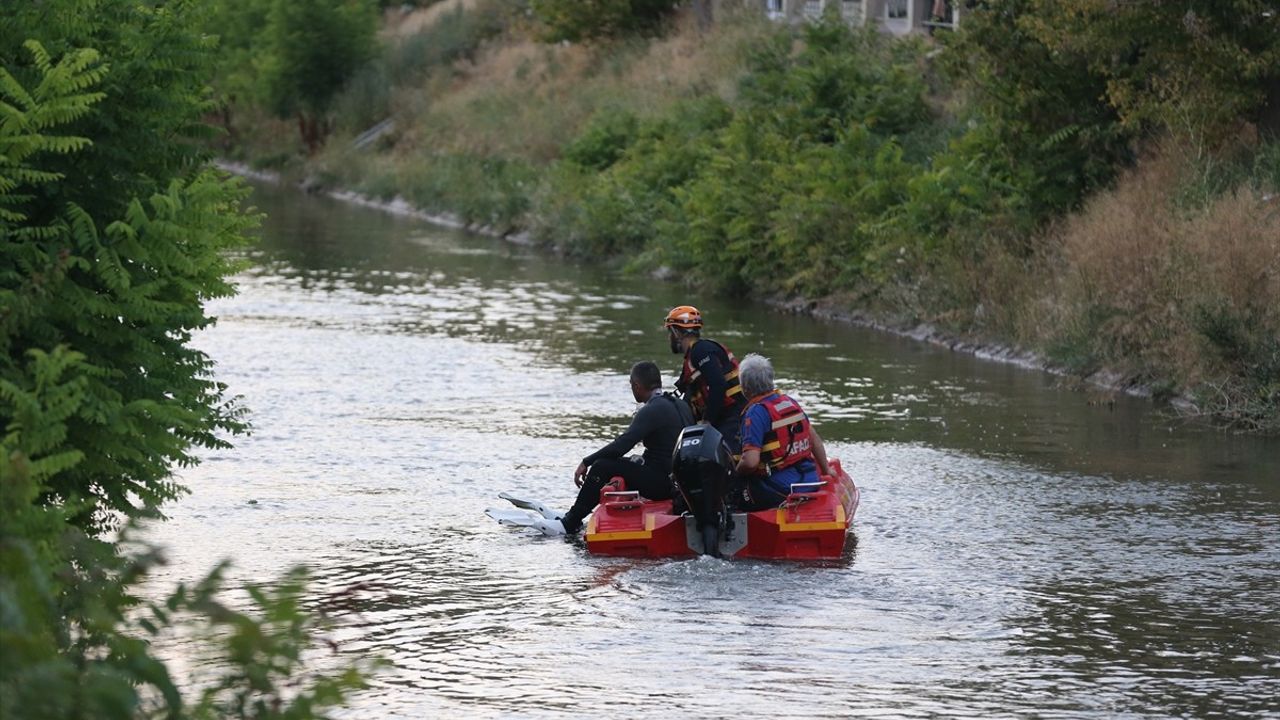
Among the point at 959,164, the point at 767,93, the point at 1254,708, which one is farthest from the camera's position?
the point at 767,93

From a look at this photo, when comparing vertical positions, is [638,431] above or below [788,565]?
above

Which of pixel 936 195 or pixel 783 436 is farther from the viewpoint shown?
pixel 936 195

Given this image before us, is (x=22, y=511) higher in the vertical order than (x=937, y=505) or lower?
higher

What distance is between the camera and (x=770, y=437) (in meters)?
13.3

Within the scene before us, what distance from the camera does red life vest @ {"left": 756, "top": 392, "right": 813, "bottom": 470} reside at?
13.3 metres

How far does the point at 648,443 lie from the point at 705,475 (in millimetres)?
1184

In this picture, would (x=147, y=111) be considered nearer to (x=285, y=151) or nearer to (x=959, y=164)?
(x=959, y=164)

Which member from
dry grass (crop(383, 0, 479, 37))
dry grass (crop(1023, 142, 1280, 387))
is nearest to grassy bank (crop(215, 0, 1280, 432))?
dry grass (crop(1023, 142, 1280, 387))

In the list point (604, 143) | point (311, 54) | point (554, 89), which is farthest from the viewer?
point (311, 54)

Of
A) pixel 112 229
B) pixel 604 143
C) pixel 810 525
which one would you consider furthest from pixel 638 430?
Answer: pixel 604 143

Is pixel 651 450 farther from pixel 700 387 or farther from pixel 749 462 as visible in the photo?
pixel 749 462

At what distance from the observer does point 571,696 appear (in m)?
9.84

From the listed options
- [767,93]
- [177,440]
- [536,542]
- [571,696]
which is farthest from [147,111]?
[767,93]

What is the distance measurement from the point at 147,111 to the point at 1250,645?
6.63m
